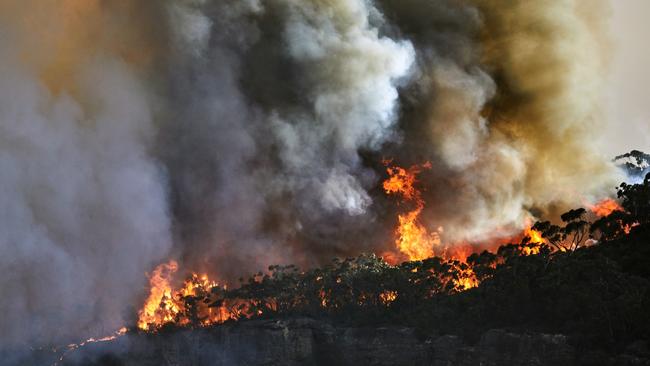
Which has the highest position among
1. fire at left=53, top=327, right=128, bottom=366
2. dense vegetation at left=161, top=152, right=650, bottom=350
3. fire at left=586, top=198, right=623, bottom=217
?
fire at left=53, top=327, right=128, bottom=366

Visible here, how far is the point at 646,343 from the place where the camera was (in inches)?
3044

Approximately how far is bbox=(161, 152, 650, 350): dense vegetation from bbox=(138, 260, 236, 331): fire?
1.85 feet

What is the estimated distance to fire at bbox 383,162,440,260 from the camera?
12075 centimetres

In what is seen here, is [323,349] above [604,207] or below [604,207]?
below

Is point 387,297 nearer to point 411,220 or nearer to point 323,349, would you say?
point 323,349

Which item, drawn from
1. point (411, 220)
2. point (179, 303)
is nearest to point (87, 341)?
point (179, 303)

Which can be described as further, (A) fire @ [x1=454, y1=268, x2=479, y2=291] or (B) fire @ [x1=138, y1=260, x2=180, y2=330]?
(B) fire @ [x1=138, y1=260, x2=180, y2=330]

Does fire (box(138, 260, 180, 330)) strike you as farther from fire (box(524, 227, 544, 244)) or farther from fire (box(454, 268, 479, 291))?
fire (box(524, 227, 544, 244))

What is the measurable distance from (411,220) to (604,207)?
87.7ft

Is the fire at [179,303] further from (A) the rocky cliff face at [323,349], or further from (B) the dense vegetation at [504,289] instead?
(A) the rocky cliff face at [323,349]

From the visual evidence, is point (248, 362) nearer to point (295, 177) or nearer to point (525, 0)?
point (295, 177)

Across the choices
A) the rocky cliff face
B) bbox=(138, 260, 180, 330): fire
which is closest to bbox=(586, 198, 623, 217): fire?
the rocky cliff face

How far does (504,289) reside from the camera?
96.7 meters

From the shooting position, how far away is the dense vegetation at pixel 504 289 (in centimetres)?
8375
